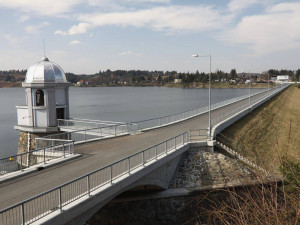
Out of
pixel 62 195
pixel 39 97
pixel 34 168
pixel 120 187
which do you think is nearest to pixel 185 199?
pixel 120 187

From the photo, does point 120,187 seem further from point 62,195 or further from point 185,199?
point 185,199

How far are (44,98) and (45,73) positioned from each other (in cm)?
230

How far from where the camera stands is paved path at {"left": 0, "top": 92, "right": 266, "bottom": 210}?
11664 millimetres

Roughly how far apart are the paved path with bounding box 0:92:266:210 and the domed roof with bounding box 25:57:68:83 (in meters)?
9.43

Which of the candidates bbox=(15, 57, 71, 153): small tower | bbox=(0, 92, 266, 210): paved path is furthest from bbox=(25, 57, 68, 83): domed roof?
bbox=(0, 92, 266, 210): paved path

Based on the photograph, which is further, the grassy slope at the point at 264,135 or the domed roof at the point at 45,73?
the grassy slope at the point at 264,135

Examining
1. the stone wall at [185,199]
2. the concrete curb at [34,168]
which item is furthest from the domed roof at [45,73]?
the stone wall at [185,199]

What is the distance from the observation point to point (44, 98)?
27094 millimetres

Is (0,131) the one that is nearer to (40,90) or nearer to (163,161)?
(40,90)

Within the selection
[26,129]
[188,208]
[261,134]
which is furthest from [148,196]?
[261,134]

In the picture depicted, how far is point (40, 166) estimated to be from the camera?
14.6m

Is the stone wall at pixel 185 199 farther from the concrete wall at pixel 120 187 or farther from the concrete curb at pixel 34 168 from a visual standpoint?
the concrete curb at pixel 34 168

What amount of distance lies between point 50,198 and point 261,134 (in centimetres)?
3011

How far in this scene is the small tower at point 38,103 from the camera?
27.0 meters
